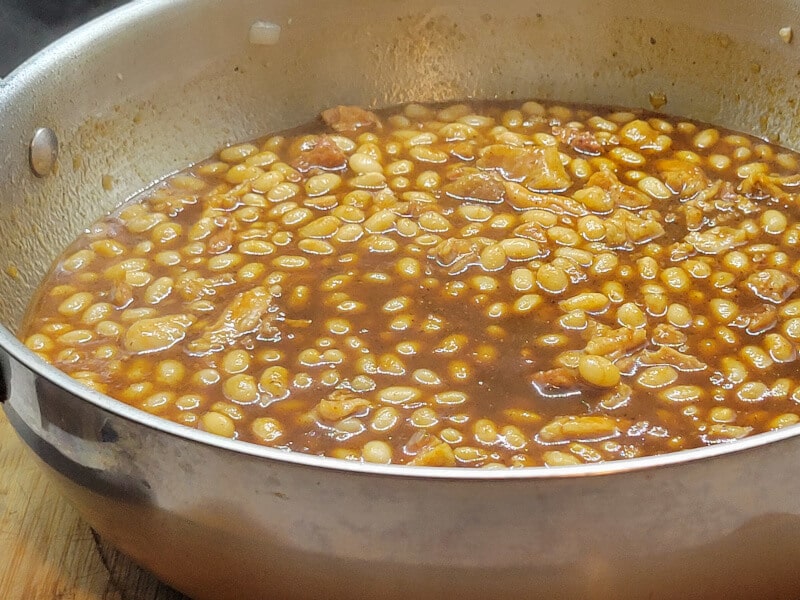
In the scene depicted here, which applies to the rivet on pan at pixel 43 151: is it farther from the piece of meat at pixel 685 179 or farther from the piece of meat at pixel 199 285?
the piece of meat at pixel 685 179

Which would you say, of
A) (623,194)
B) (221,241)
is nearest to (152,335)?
(221,241)

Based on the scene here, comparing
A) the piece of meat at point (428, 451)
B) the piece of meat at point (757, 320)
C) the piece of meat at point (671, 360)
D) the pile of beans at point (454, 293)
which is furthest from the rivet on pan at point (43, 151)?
the piece of meat at point (757, 320)

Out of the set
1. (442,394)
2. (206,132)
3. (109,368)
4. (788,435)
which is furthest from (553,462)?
(206,132)

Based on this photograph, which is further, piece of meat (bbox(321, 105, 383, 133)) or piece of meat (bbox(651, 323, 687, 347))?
piece of meat (bbox(321, 105, 383, 133))

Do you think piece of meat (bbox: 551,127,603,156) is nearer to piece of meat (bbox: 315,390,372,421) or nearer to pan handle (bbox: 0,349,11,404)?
piece of meat (bbox: 315,390,372,421)

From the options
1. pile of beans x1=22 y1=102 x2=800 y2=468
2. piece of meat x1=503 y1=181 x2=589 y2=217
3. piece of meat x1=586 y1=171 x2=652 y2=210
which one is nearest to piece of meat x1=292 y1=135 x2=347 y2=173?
pile of beans x1=22 y1=102 x2=800 y2=468

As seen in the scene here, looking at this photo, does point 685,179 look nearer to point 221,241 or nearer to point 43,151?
point 221,241
